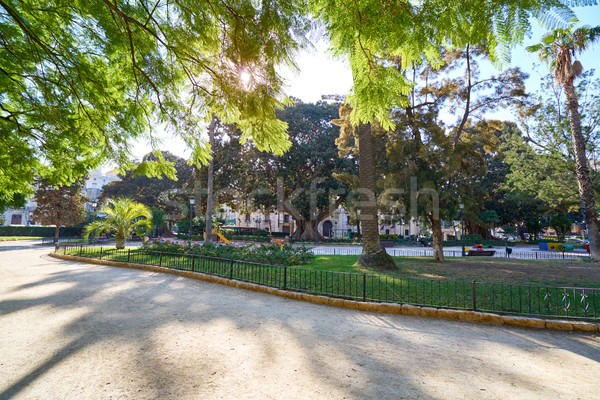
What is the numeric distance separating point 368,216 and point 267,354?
29.7 ft

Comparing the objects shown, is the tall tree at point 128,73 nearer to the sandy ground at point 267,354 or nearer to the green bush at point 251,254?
the sandy ground at point 267,354

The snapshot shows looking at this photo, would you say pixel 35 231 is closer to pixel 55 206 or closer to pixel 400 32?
pixel 55 206

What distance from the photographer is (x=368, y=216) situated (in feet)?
41.1

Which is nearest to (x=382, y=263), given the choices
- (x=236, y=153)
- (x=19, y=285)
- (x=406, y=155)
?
(x=406, y=155)

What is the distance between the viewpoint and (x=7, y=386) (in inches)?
130

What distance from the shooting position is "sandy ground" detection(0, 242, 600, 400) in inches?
133

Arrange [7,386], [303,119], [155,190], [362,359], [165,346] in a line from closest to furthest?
1. [7,386]
2. [362,359]
3. [165,346]
4. [303,119]
5. [155,190]

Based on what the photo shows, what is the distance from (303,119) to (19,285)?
99.0 feet

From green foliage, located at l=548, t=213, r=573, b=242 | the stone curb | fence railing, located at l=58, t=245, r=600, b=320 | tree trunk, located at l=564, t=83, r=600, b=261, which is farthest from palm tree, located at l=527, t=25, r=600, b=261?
green foliage, located at l=548, t=213, r=573, b=242

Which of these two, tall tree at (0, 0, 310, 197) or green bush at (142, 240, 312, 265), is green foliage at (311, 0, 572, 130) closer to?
tall tree at (0, 0, 310, 197)

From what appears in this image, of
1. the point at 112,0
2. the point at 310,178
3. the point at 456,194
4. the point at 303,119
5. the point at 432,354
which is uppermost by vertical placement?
the point at 303,119

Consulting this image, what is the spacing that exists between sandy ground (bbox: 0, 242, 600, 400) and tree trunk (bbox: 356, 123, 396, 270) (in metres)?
5.83

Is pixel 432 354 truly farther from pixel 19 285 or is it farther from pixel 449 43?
pixel 19 285

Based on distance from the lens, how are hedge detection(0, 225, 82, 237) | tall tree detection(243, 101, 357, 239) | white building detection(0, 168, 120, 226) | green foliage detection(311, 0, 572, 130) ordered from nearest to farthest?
green foliage detection(311, 0, 572, 130), tall tree detection(243, 101, 357, 239), hedge detection(0, 225, 82, 237), white building detection(0, 168, 120, 226)
